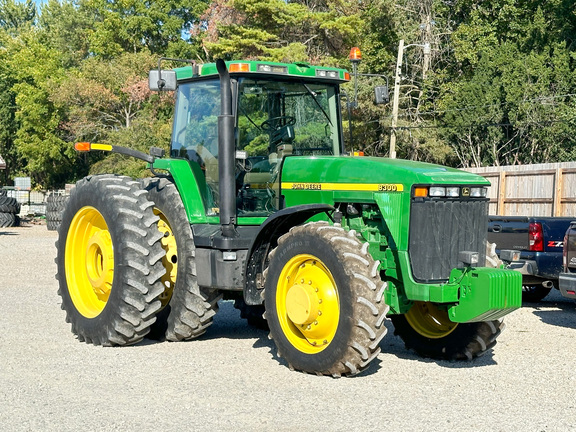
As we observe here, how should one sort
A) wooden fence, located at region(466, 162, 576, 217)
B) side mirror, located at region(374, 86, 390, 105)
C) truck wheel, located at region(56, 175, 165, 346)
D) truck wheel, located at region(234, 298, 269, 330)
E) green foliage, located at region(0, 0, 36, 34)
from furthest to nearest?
green foliage, located at region(0, 0, 36, 34) < wooden fence, located at region(466, 162, 576, 217) < truck wheel, located at region(234, 298, 269, 330) < side mirror, located at region(374, 86, 390, 105) < truck wheel, located at region(56, 175, 165, 346)

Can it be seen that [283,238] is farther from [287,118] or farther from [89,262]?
[89,262]

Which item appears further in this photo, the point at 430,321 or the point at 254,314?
the point at 254,314

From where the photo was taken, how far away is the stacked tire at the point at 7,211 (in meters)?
33.2

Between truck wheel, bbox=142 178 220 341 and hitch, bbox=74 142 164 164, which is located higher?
hitch, bbox=74 142 164 164

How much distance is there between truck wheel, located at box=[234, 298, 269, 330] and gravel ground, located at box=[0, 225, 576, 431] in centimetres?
12

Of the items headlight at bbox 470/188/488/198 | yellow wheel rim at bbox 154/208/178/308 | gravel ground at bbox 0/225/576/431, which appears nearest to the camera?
gravel ground at bbox 0/225/576/431

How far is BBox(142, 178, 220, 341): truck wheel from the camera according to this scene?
831 centimetres

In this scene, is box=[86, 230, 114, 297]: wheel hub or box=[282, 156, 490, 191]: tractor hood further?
box=[86, 230, 114, 297]: wheel hub

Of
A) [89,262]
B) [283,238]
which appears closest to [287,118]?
[283,238]

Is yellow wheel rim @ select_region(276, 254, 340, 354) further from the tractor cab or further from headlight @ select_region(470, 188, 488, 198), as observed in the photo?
headlight @ select_region(470, 188, 488, 198)

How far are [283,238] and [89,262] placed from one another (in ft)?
9.50

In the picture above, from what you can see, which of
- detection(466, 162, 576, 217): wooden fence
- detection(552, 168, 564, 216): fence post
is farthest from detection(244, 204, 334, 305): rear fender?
detection(552, 168, 564, 216): fence post

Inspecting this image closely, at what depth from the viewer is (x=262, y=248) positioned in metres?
7.77

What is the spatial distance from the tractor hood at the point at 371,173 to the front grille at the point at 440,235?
0.65ft
